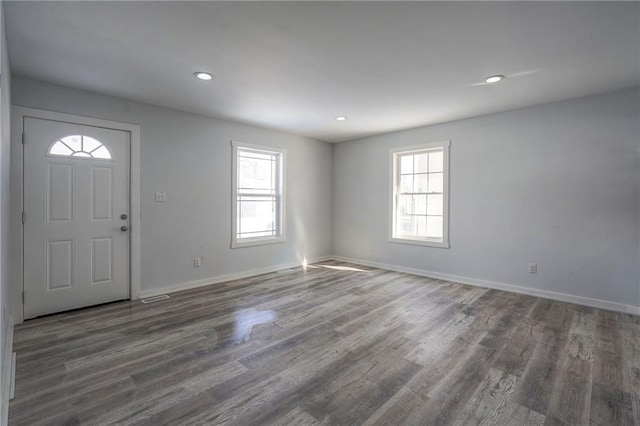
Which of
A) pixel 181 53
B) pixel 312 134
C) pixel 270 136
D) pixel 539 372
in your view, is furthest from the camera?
pixel 312 134

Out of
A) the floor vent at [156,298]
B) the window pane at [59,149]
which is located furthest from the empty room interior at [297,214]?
the floor vent at [156,298]

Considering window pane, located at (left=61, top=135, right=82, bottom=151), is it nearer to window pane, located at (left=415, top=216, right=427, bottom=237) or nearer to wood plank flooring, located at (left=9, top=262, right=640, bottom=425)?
wood plank flooring, located at (left=9, top=262, right=640, bottom=425)

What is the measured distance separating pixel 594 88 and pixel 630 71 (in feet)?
1.40

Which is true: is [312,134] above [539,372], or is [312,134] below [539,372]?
above

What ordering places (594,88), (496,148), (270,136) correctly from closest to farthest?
(594,88) → (496,148) → (270,136)

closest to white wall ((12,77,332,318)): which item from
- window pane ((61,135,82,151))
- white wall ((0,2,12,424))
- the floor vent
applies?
the floor vent

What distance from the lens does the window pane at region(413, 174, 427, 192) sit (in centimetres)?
512

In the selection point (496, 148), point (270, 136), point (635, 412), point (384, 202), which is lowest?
point (635, 412)

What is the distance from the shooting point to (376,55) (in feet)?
8.60

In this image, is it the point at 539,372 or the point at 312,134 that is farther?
the point at 312,134

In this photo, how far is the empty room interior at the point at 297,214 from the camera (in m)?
1.99

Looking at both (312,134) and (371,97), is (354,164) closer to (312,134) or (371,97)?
(312,134)

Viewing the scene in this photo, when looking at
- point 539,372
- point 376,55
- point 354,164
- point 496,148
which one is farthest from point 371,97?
point 539,372

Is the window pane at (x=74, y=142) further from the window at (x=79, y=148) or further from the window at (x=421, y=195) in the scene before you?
the window at (x=421, y=195)
